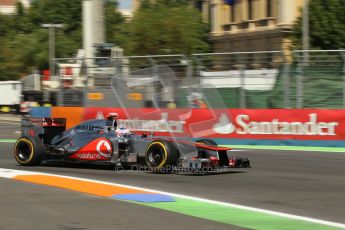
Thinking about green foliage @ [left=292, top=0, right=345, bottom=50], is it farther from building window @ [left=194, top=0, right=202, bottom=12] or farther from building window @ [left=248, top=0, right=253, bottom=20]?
building window @ [left=194, top=0, right=202, bottom=12]

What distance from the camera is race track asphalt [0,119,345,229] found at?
28.0 feet

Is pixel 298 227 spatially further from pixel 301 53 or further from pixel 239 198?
pixel 301 53

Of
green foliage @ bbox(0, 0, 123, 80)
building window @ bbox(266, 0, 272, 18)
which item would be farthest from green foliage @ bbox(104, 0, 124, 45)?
building window @ bbox(266, 0, 272, 18)

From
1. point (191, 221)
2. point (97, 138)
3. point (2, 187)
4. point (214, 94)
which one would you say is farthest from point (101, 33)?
point (191, 221)

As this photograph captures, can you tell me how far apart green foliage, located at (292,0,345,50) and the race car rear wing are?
40323 mm

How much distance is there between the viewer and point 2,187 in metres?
10.5

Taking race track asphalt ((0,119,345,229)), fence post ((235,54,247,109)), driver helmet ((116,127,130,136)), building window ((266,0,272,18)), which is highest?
building window ((266,0,272,18))

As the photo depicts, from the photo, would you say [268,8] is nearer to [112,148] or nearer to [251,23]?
[251,23]

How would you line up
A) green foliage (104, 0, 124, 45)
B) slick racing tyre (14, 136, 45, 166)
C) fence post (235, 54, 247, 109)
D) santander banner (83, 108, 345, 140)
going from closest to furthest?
1. slick racing tyre (14, 136, 45, 166)
2. santander banner (83, 108, 345, 140)
3. fence post (235, 54, 247, 109)
4. green foliage (104, 0, 124, 45)

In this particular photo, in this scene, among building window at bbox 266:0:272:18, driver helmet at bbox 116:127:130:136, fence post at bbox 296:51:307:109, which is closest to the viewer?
driver helmet at bbox 116:127:130:136

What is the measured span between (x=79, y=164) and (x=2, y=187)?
3.84 meters

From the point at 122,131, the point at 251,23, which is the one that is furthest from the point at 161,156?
the point at 251,23

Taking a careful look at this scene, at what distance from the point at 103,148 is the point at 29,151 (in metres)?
1.76

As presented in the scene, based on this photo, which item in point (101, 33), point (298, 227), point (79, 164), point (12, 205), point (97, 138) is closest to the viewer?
point (298, 227)
